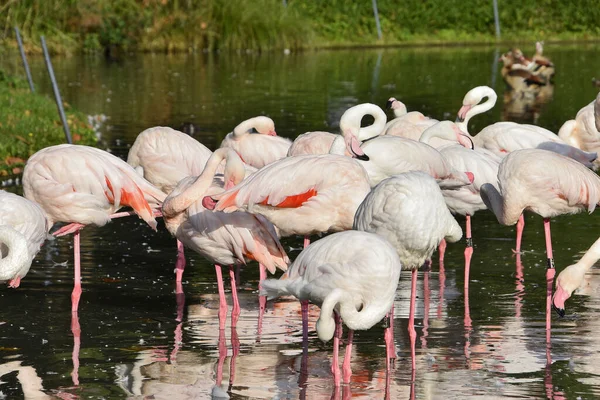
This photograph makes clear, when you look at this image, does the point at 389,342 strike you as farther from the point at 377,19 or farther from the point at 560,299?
the point at 377,19

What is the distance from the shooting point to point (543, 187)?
275 inches

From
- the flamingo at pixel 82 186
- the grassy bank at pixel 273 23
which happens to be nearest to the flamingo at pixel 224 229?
the flamingo at pixel 82 186

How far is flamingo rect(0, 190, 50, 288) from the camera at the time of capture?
6117mm

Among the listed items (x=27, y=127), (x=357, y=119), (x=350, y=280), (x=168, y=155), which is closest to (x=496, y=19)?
(x=27, y=127)

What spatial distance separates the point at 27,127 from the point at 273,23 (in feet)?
58.8

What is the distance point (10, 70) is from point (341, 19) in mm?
12999

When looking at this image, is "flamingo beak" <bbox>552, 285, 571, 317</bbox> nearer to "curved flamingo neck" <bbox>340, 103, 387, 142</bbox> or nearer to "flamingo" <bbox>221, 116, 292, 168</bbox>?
"curved flamingo neck" <bbox>340, 103, 387, 142</bbox>

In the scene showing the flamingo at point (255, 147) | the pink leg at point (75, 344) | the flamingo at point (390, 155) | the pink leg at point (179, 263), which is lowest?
the pink leg at point (75, 344)

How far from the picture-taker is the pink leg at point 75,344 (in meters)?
5.55

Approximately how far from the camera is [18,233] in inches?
243

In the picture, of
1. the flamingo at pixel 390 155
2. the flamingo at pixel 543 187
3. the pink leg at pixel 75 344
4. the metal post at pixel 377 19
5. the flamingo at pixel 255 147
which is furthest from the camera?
the metal post at pixel 377 19

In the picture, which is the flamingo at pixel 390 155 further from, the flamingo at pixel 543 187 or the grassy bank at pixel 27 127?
the grassy bank at pixel 27 127

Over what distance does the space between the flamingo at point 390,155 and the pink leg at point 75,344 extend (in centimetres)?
208

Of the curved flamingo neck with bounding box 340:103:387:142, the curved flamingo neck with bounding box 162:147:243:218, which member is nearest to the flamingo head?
the curved flamingo neck with bounding box 340:103:387:142
